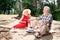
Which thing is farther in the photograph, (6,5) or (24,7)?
(6,5)

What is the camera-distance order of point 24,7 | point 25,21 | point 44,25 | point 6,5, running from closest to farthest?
1. point 44,25
2. point 25,21
3. point 24,7
4. point 6,5

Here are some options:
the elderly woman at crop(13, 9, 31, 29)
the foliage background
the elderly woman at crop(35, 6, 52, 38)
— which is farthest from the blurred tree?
the elderly woman at crop(35, 6, 52, 38)

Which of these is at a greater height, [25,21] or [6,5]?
[6,5]

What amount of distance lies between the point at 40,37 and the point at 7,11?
10241mm

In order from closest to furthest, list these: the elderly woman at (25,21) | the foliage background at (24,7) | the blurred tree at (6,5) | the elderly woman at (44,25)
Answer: the elderly woman at (44,25), the elderly woman at (25,21), the foliage background at (24,7), the blurred tree at (6,5)

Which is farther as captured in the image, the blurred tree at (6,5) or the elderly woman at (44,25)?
the blurred tree at (6,5)

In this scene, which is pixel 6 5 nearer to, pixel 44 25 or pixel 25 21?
pixel 25 21

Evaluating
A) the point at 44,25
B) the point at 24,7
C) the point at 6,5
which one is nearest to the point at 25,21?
the point at 44,25

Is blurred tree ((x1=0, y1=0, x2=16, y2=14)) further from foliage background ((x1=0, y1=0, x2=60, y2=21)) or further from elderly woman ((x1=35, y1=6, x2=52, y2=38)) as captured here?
elderly woman ((x1=35, y1=6, x2=52, y2=38))

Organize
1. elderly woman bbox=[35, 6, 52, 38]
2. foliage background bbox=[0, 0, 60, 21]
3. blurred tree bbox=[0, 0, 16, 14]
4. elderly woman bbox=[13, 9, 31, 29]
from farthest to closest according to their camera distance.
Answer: blurred tree bbox=[0, 0, 16, 14], foliage background bbox=[0, 0, 60, 21], elderly woman bbox=[13, 9, 31, 29], elderly woman bbox=[35, 6, 52, 38]

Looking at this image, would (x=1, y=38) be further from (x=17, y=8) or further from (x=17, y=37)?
(x=17, y=8)

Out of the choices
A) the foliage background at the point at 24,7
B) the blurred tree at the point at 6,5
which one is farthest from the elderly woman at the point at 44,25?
the blurred tree at the point at 6,5

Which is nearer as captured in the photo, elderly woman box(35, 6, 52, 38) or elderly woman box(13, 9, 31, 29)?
elderly woman box(35, 6, 52, 38)

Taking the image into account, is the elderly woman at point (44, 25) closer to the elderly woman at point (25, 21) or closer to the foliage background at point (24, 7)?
the elderly woman at point (25, 21)
